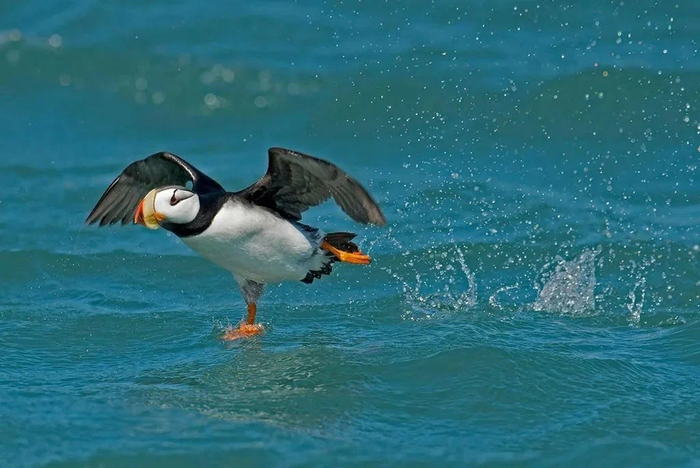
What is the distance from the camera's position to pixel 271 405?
7074 millimetres

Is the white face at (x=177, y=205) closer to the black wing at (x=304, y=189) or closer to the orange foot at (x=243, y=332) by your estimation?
the black wing at (x=304, y=189)

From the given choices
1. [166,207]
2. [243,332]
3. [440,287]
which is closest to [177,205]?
[166,207]

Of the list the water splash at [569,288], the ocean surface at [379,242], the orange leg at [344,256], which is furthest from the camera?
the water splash at [569,288]

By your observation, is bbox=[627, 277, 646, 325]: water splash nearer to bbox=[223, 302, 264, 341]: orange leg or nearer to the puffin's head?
bbox=[223, 302, 264, 341]: orange leg

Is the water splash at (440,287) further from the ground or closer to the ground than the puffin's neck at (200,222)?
closer to the ground

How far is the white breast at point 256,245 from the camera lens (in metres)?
8.13

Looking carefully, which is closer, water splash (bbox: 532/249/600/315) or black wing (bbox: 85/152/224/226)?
water splash (bbox: 532/249/600/315)

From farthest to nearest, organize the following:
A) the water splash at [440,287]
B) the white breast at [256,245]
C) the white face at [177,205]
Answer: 1. the water splash at [440,287]
2. the white breast at [256,245]
3. the white face at [177,205]

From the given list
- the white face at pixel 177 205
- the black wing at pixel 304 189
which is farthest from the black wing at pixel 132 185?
the white face at pixel 177 205

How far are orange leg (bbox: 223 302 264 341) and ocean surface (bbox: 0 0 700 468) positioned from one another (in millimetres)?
194

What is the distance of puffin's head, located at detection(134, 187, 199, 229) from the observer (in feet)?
25.7

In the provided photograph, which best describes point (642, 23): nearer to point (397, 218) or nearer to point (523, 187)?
point (523, 187)

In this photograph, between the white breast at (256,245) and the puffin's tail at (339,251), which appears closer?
the white breast at (256,245)

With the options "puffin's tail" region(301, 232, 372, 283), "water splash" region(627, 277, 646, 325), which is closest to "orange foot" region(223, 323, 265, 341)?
"puffin's tail" region(301, 232, 372, 283)
